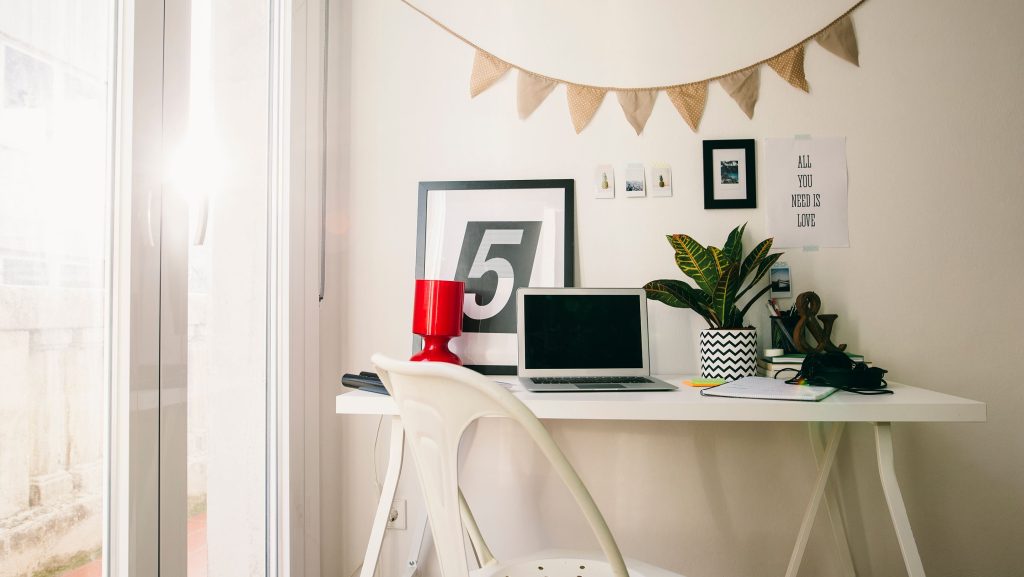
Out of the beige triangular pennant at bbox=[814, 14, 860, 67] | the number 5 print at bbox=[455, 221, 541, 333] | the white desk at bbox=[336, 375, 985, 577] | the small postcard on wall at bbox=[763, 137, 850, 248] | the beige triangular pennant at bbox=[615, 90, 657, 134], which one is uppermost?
the beige triangular pennant at bbox=[814, 14, 860, 67]

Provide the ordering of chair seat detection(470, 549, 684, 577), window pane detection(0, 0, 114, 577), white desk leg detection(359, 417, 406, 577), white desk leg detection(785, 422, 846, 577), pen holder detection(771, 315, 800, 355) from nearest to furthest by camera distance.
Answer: window pane detection(0, 0, 114, 577) < chair seat detection(470, 549, 684, 577) < white desk leg detection(359, 417, 406, 577) < white desk leg detection(785, 422, 846, 577) < pen holder detection(771, 315, 800, 355)

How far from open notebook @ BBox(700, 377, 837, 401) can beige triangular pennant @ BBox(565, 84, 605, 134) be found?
37.2 inches

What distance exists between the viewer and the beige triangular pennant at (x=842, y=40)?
65.4 inches

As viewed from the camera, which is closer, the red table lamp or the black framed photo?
the red table lamp

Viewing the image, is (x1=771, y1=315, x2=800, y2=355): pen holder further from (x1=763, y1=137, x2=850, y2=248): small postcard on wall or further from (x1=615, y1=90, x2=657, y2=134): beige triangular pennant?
(x1=615, y1=90, x2=657, y2=134): beige triangular pennant

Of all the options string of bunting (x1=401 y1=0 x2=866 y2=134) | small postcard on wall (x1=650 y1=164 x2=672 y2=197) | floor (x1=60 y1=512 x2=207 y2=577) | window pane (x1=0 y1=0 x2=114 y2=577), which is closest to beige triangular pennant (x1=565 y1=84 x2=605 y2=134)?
string of bunting (x1=401 y1=0 x2=866 y2=134)

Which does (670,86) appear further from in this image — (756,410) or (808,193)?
(756,410)

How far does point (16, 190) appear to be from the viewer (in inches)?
28.7

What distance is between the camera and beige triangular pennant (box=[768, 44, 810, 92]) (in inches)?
65.7

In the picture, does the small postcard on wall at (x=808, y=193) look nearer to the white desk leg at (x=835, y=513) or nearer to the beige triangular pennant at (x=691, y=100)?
the beige triangular pennant at (x=691, y=100)

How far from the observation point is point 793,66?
167 centimetres

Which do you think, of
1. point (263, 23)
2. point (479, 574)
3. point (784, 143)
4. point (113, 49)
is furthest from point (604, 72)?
point (479, 574)

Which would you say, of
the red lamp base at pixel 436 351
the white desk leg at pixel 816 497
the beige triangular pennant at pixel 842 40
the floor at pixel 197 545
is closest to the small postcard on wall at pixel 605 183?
the red lamp base at pixel 436 351

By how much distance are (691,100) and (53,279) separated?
1.70 m
